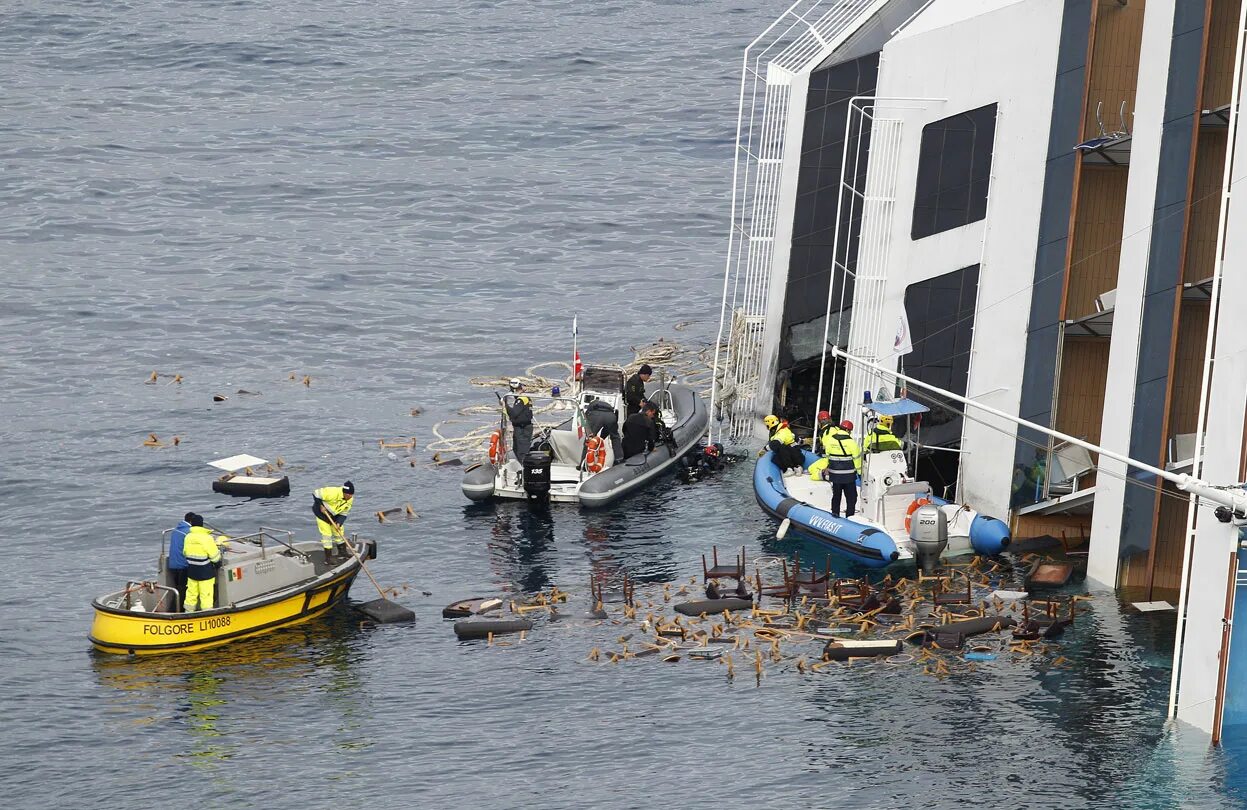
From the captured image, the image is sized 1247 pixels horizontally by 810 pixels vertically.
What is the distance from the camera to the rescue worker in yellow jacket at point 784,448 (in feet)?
130

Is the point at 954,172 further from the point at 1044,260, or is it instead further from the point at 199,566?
the point at 199,566

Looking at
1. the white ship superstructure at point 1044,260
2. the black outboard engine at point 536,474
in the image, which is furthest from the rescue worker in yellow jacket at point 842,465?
the black outboard engine at point 536,474

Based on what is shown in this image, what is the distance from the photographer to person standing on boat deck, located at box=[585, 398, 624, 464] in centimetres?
4100

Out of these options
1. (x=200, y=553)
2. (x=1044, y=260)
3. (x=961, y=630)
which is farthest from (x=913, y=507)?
(x=200, y=553)

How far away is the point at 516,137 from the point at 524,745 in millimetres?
49352

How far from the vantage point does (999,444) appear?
37.3 meters

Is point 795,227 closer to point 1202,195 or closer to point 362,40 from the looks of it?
point 1202,195

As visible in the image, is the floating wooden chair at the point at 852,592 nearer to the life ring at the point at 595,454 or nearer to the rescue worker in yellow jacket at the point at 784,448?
the rescue worker in yellow jacket at the point at 784,448

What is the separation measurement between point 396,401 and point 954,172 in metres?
16.6

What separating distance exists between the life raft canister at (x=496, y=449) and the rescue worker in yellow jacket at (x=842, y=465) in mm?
7251

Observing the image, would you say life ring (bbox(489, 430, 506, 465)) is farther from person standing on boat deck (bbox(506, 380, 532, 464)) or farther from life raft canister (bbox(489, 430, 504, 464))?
person standing on boat deck (bbox(506, 380, 532, 464))

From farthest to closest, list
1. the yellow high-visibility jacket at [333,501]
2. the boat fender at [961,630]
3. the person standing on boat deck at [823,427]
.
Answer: the person standing on boat deck at [823,427], the yellow high-visibility jacket at [333,501], the boat fender at [961,630]

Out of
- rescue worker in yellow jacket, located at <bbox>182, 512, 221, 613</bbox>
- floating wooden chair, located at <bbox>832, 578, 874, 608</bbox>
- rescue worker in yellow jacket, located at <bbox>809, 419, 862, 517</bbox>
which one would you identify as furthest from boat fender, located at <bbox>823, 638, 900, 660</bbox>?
rescue worker in yellow jacket, located at <bbox>182, 512, 221, 613</bbox>

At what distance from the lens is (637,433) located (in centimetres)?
4106
